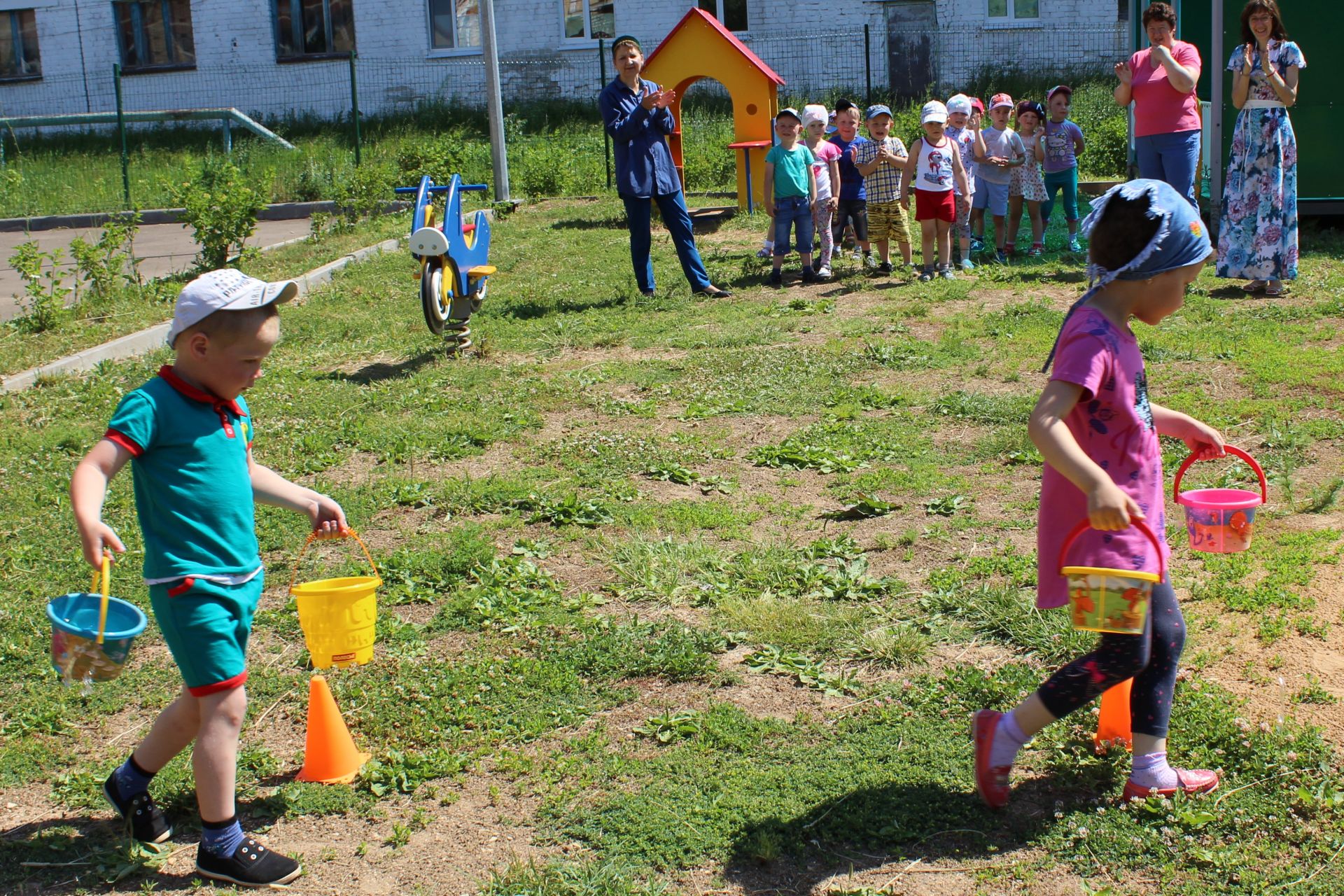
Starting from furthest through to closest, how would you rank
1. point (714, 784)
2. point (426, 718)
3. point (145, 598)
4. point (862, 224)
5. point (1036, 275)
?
1. point (862, 224)
2. point (1036, 275)
3. point (145, 598)
4. point (426, 718)
5. point (714, 784)

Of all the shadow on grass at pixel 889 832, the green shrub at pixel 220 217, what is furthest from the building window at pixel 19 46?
the shadow on grass at pixel 889 832

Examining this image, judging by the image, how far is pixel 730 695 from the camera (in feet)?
12.1

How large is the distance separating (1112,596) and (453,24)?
26.5 meters

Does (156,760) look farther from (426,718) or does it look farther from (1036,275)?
(1036,275)

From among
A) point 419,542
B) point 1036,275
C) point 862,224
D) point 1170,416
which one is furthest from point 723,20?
point 1170,416

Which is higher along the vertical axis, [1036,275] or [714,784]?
[1036,275]

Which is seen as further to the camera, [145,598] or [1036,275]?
[1036,275]

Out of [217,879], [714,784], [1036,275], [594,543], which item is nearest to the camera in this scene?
[217,879]

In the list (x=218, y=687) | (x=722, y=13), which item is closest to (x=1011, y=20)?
(x=722, y=13)

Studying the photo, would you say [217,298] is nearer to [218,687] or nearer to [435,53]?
[218,687]

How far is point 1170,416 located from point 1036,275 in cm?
731

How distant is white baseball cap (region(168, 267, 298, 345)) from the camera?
9.25ft

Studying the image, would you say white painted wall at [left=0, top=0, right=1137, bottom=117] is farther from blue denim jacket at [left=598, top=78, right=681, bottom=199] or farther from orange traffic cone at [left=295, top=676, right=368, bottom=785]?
orange traffic cone at [left=295, top=676, right=368, bottom=785]

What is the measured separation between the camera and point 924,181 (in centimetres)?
985
